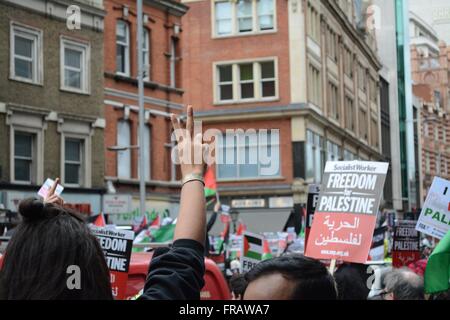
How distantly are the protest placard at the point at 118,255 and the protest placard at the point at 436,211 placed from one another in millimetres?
1766

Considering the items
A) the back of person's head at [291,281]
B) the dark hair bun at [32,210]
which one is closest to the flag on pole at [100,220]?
the dark hair bun at [32,210]

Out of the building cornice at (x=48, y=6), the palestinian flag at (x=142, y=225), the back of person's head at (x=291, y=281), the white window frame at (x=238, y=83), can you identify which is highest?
the building cornice at (x=48, y=6)

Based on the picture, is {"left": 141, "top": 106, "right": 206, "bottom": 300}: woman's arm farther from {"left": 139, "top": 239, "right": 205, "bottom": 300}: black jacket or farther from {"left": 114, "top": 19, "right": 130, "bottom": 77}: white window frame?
{"left": 114, "top": 19, "right": 130, "bottom": 77}: white window frame

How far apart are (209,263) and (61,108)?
187 inches

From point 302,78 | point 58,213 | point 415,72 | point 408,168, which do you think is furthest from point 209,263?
point 58,213

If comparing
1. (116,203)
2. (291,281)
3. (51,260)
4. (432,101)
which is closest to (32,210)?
(51,260)

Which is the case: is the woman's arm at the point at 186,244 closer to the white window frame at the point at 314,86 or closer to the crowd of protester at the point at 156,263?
the crowd of protester at the point at 156,263

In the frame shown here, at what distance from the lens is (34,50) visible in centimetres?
888

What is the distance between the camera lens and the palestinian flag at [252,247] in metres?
7.07

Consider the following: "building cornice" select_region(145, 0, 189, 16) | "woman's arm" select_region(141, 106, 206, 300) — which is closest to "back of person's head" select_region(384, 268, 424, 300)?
"woman's arm" select_region(141, 106, 206, 300)

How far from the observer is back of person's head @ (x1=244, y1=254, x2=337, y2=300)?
186 cm

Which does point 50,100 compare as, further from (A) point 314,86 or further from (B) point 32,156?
(A) point 314,86

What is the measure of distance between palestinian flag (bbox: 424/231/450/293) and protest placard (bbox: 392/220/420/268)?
3108 mm

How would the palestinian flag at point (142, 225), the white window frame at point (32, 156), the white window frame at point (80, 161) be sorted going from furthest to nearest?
the palestinian flag at point (142, 225) → the white window frame at point (80, 161) → the white window frame at point (32, 156)
